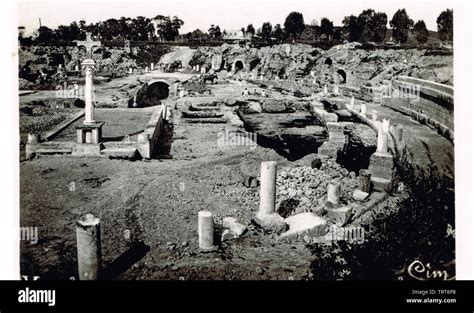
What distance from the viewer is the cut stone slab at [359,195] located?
376 inches

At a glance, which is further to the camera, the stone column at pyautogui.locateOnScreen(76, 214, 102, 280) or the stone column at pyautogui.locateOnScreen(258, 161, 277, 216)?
the stone column at pyautogui.locateOnScreen(258, 161, 277, 216)

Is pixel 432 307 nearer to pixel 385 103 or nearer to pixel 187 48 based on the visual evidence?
pixel 385 103

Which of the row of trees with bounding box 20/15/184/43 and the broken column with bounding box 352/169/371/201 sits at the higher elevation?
the row of trees with bounding box 20/15/184/43

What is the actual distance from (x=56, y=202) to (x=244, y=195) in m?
4.17

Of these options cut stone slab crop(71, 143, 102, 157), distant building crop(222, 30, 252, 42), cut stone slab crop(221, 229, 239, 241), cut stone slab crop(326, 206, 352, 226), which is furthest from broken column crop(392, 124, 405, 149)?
distant building crop(222, 30, 252, 42)

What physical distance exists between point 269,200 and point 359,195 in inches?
96.4

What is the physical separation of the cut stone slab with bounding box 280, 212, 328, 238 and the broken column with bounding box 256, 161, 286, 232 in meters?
0.21

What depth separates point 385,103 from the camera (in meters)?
22.0

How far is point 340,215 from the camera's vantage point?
864 cm

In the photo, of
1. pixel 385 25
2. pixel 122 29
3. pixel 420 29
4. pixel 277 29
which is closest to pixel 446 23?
pixel 420 29

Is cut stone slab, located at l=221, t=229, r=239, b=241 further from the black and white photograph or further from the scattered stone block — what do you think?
the scattered stone block

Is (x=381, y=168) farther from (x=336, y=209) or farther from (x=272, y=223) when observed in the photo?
(x=272, y=223)

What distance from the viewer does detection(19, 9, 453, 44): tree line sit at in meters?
11.1
